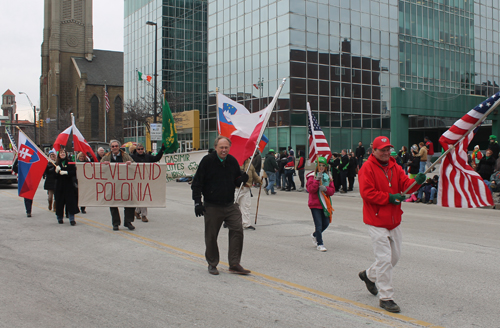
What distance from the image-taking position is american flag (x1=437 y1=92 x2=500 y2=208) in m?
5.16

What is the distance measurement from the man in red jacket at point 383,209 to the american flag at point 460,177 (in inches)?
18.9

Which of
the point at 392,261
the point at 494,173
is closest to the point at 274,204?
the point at 494,173

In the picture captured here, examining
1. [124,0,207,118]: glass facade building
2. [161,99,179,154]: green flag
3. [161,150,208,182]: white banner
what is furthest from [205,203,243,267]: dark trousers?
[124,0,207,118]: glass facade building

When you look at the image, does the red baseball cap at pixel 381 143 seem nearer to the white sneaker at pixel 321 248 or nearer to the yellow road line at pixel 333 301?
the yellow road line at pixel 333 301

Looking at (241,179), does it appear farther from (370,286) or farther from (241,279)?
(370,286)

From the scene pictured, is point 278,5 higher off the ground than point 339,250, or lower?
higher

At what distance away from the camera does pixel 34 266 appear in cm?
693

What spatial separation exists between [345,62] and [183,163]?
2803cm

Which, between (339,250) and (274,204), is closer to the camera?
(339,250)

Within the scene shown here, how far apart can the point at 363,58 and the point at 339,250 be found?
35.1 m

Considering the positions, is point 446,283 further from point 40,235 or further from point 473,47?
point 473,47

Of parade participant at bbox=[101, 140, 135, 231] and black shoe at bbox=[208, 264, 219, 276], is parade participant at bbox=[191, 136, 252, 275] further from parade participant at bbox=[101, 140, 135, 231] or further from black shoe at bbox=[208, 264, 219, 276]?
parade participant at bbox=[101, 140, 135, 231]

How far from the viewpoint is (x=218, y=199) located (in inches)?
252

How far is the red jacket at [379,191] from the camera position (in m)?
4.93
